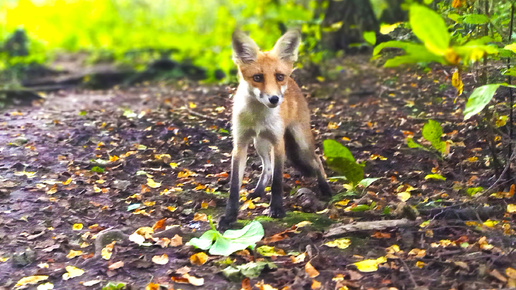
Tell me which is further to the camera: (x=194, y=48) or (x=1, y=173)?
(x=194, y=48)

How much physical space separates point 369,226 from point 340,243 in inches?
10.3

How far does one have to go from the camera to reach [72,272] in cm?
337

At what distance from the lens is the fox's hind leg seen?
4656 millimetres

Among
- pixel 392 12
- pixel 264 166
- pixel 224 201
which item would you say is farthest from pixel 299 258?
pixel 392 12

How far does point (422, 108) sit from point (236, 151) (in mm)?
3391

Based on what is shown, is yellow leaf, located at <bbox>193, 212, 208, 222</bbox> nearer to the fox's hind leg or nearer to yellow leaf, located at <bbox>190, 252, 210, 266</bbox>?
yellow leaf, located at <bbox>190, 252, 210, 266</bbox>

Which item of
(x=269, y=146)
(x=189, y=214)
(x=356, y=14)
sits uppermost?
(x=356, y=14)

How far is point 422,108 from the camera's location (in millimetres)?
6695

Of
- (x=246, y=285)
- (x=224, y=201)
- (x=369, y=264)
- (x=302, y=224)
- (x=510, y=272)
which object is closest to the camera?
(x=510, y=272)

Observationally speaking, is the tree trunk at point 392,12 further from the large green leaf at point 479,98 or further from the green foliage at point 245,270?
the green foliage at point 245,270

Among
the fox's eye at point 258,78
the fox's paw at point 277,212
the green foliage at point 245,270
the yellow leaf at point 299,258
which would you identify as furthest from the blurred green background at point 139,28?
the green foliage at point 245,270

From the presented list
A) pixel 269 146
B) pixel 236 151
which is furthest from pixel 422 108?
pixel 236 151

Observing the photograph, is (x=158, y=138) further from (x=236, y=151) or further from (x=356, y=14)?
(x=356, y=14)

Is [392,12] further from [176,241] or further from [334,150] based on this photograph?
[176,241]
